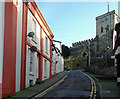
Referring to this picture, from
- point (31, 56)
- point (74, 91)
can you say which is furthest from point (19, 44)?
point (74, 91)

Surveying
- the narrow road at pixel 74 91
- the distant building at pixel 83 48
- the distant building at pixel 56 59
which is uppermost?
the distant building at pixel 83 48

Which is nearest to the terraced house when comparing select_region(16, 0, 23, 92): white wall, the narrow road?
select_region(16, 0, 23, 92): white wall

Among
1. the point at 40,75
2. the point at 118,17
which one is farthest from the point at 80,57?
the point at 40,75

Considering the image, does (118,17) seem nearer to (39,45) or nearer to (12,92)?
→ (39,45)

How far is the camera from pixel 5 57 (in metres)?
11.4

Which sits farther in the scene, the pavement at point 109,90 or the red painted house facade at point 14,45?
the pavement at point 109,90

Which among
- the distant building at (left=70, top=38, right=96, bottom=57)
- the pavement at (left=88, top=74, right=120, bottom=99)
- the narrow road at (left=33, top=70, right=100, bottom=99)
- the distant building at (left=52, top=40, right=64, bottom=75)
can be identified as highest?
the distant building at (left=70, top=38, right=96, bottom=57)

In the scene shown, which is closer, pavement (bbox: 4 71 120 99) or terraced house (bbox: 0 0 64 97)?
terraced house (bbox: 0 0 64 97)

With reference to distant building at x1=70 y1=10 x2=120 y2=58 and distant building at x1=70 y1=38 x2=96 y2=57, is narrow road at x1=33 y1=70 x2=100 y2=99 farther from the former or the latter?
distant building at x1=70 y1=38 x2=96 y2=57

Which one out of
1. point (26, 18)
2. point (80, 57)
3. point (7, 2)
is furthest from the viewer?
point (80, 57)

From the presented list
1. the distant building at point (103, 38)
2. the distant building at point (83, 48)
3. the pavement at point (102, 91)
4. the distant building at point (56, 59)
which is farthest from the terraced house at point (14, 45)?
the distant building at point (83, 48)

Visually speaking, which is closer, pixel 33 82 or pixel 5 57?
pixel 5 57

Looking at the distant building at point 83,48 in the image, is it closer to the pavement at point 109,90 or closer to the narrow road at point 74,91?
the pavement at point 109,90

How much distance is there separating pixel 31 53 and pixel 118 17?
47.8 metres
